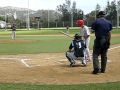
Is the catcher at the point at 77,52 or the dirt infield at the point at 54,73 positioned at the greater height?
the catcher at the point at 77,52

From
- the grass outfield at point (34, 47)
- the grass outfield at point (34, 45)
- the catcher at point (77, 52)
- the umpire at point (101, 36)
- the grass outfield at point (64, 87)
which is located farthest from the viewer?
the grass outfield at point (34, 45)

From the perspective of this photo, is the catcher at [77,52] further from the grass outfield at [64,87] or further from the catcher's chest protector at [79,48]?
the grass outfield at [64,87]

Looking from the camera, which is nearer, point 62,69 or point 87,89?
point 87,89

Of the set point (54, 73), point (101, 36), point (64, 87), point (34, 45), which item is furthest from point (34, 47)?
point (64, 87)

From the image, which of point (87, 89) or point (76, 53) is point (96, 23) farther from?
point (87, 89)

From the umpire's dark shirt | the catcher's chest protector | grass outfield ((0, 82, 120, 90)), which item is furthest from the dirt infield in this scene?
the umpire's dark shirt

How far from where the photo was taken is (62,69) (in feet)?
44.2

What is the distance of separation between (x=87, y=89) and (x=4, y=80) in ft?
8.93

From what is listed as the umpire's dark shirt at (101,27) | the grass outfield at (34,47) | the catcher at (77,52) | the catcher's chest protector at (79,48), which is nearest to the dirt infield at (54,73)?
the catcher at (77,52)

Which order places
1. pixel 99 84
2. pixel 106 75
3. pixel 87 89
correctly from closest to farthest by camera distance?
pixel 87 89, pixel 99 84, pixel 106 75

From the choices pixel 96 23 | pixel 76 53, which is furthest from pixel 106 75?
pixel 76 53

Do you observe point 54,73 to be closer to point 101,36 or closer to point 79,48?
point 101,36

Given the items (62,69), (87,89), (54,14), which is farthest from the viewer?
(54,14)

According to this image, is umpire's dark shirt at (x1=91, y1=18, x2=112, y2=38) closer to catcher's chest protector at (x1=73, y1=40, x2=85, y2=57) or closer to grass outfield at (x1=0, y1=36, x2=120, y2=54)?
catcher's chest protector at (x1=73, y1=40, x2=85, y2=57)
